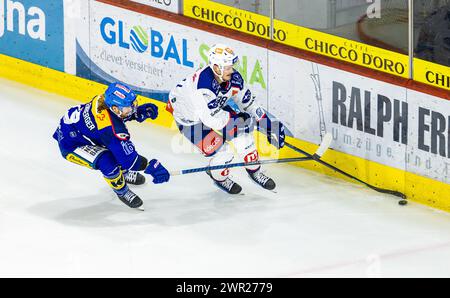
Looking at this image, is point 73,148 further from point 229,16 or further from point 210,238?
point 229,16

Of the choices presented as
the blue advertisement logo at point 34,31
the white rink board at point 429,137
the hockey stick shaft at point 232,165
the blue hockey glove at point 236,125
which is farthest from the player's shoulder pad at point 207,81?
the blue advertisement logo at point 34,31

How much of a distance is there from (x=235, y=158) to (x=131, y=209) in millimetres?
1183

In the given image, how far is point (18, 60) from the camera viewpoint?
11.9 meters

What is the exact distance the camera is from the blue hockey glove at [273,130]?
9656 millimetres

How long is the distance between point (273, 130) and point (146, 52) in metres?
1.70

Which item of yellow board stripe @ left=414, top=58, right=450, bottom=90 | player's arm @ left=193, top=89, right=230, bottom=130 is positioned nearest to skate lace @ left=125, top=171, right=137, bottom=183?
player's arm @ left=193, top=89, right=230, bottom=130

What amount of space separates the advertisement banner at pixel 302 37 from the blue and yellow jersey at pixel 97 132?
1.59 m

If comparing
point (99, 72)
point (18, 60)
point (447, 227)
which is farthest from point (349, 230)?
point (18, 60)

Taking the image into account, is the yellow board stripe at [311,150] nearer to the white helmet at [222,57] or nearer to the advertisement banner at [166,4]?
the advertisement banner at [166,4]

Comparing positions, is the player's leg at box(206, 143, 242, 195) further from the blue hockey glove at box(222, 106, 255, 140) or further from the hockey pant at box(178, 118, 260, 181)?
the blue hockey glove at box(222, 106, 255, 140)

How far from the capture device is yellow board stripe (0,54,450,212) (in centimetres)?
954

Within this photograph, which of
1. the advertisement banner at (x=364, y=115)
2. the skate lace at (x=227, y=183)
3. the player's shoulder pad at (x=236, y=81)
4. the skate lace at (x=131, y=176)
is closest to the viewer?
the advertisement banner at (x=364, y=115)

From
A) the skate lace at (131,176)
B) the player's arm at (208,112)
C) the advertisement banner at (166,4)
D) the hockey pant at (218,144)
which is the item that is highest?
the advertisement banner at (166,4)
